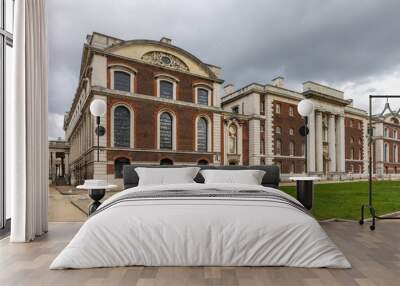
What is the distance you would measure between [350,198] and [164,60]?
3.65 meters

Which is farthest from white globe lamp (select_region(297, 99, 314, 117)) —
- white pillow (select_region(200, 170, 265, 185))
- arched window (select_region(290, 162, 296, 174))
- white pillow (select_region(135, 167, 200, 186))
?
white pillow (select_region(135, 167, 200, 186))

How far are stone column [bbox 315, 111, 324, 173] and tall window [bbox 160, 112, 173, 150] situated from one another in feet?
7.62

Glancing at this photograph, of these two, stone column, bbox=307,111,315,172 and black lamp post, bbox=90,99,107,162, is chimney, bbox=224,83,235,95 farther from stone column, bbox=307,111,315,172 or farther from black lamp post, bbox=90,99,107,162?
black lamp post, bbox=90,99,107,162

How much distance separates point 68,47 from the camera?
4055 mm

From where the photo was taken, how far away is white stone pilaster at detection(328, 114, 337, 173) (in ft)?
15.0

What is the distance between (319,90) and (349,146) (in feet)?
3.37

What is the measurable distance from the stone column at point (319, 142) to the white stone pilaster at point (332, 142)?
176 millimetres

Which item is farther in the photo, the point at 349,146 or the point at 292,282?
the point at 349,146

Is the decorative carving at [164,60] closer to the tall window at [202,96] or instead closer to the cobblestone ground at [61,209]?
the tall window at [202,96]

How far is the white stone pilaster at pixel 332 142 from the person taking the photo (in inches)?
180

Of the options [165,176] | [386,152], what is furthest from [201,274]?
[386,152]

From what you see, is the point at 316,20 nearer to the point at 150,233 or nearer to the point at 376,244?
the point at 376,244

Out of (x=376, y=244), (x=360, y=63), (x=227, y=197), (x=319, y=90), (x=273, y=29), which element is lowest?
(x=376, y=244)

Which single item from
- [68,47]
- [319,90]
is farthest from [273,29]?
[68,47]
